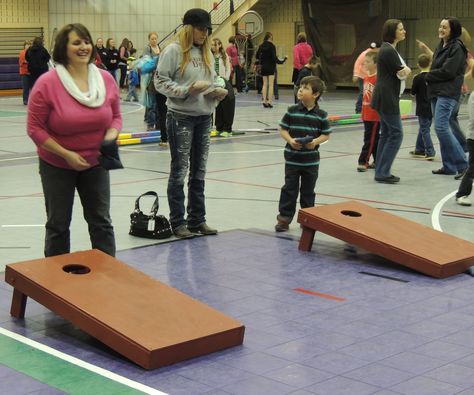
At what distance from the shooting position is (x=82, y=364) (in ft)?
15.8

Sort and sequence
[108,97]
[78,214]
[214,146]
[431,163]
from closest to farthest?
[108,97]
[78,214]
[431,163]
[214,146]

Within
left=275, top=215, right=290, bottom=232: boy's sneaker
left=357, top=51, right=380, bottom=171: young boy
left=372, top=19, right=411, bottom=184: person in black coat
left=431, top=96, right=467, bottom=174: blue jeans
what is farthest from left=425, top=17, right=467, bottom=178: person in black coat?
left=275, top=215, right=290, bottom=232: boy's sneaker

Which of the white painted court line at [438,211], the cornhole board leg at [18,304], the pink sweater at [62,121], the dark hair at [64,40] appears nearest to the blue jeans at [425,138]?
the white painted court line at [438,211]

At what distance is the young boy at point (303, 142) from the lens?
7.93 m

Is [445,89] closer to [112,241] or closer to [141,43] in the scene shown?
[112,241]

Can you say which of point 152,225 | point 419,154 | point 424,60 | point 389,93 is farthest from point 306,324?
point 424,60

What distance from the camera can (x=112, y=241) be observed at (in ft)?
19.9

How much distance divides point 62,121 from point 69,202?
0.58 m

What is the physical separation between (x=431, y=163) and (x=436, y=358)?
800 cm

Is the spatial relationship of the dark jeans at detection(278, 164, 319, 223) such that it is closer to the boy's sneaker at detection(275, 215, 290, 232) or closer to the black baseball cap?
the boy's sneaker at detection(275, 215, 290, 232)

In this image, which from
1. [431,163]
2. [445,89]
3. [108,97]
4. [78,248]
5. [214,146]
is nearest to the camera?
[108,97]

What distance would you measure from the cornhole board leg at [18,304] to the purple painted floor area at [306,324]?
65mm

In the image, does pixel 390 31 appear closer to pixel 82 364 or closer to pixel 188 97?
pixel 188 97

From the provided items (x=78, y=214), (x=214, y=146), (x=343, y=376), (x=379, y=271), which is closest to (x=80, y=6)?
(x=214, y=146)
